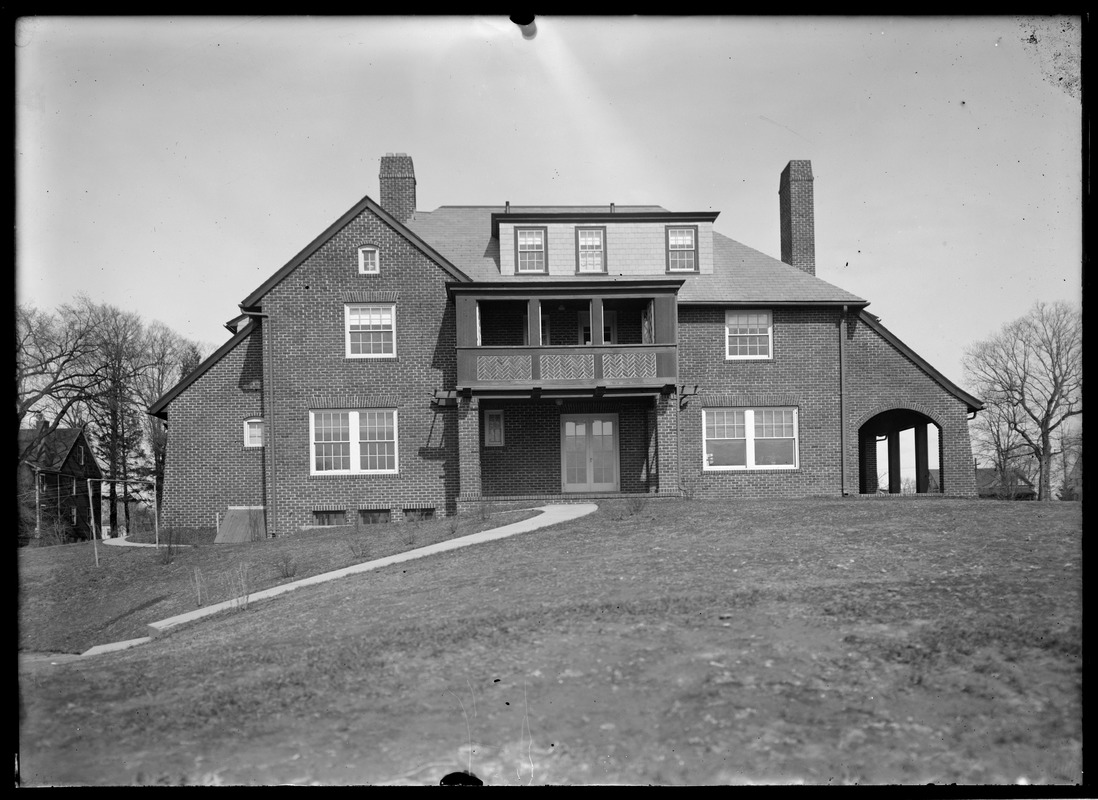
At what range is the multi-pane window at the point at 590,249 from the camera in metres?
24.9

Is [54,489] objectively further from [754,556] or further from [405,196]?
[754,556]

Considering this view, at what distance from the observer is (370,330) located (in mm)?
22844

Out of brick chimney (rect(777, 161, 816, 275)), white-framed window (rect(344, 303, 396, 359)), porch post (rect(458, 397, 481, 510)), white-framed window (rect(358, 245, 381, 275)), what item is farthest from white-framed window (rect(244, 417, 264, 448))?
brick chimney (rect(777, 161, 816, 275))

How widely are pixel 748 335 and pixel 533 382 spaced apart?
264 inches

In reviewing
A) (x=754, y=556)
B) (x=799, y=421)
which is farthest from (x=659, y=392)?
(x=754, y=556)

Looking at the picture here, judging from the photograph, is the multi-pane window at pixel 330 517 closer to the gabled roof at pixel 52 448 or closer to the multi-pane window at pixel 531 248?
the multi-pane window at pixel 531 248

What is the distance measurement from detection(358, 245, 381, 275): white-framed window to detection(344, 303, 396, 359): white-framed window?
896 millimetres

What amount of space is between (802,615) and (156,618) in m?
10.6

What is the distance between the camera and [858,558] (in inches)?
438

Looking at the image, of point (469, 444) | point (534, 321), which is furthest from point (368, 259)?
point (469, 444)

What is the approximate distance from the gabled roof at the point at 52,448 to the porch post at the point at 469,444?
76.6 feet

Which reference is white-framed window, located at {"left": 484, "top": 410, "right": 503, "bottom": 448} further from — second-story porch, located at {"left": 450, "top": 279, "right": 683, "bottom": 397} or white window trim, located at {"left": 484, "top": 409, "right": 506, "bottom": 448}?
second-story porch, located at {"left": 450, "top": 279, "right": 683, "bottom": 397}

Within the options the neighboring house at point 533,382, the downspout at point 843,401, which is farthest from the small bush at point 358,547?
the downspout at point 843,401

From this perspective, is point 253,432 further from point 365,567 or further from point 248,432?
point 365,567
